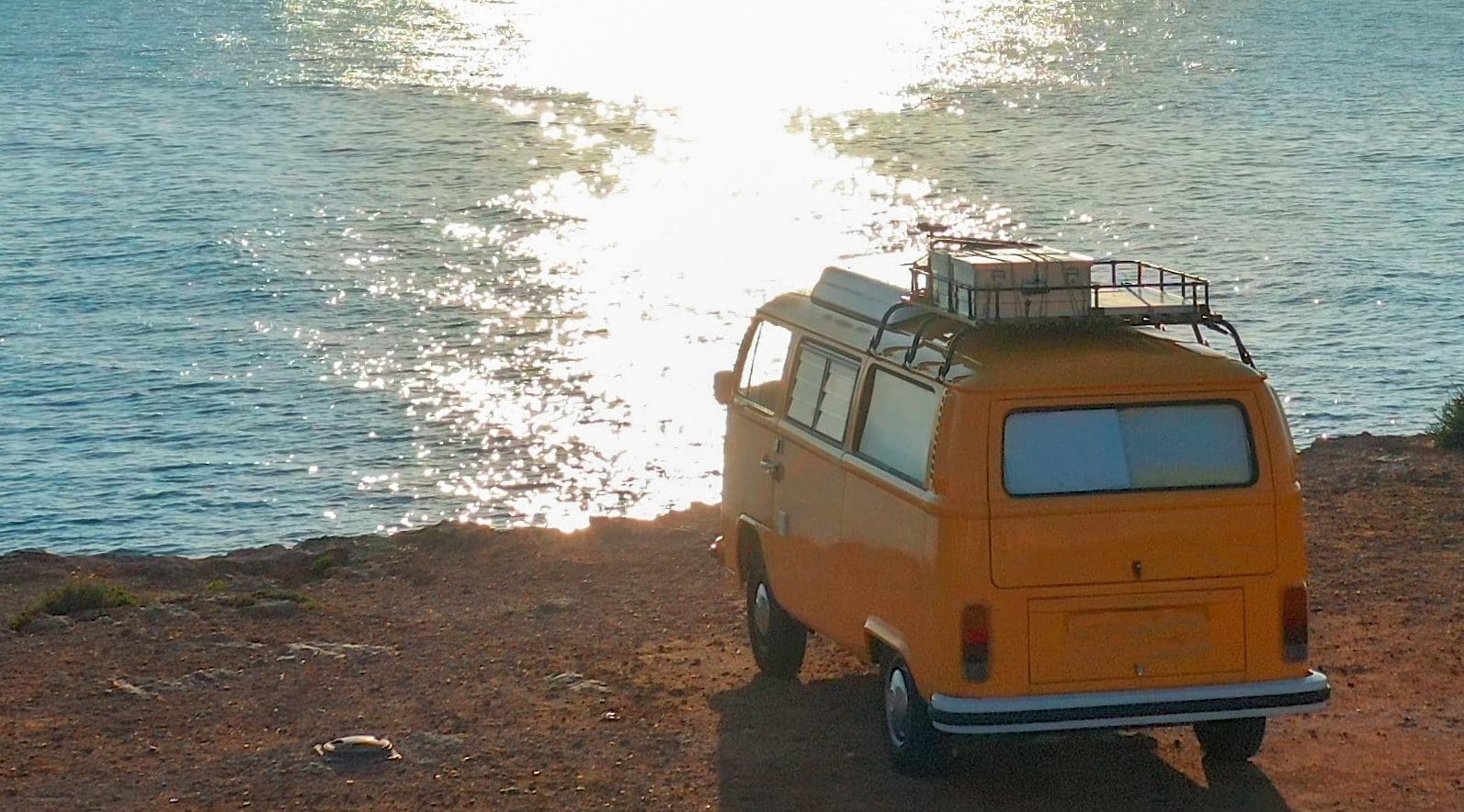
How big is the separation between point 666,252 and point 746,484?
42.6m

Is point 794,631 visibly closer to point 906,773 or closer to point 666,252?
point 906,773

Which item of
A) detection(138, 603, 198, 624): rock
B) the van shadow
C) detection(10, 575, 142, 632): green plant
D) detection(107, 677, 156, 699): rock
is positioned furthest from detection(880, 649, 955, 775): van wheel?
detection(10, 575, 142, 632): green plant

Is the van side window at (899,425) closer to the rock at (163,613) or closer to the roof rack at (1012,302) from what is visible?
the roof rack at (1012,302)

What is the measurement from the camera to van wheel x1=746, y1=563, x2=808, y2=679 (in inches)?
416

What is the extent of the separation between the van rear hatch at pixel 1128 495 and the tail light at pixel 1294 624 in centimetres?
18

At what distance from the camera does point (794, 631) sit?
34.7ft

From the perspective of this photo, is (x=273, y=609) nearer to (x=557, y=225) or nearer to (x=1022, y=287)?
(x=1022, y=287)

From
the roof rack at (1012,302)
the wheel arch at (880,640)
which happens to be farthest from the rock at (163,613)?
the roof rack at (1012,302)

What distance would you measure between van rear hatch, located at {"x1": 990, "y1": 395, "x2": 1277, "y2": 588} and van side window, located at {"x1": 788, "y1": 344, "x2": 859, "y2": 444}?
4.76ft

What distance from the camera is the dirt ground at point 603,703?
348 inches

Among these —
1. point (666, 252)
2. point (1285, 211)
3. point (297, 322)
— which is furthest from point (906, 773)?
point (1285, 211)

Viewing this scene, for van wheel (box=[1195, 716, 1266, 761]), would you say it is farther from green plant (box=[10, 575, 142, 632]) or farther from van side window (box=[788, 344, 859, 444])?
green plant (box=[10, 575, 142, 632])

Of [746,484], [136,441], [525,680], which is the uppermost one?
[746,484]

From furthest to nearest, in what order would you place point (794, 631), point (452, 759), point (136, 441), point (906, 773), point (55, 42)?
1. point (55, 42)
2. point (136, 441)
3. point (794, 631)
4. point (452, 759)
5. point (906, 773)
